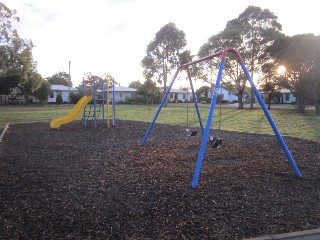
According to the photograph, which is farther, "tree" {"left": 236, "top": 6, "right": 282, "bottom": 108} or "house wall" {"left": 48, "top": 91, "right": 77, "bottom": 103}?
"house wall" {"left": 48, "top": 91, "right": 77, "bottom": 103}

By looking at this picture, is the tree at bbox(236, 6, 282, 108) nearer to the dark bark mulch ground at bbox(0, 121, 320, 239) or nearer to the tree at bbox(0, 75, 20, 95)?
the dark bark mulch ground at bbox(0, 121, 320, 239)

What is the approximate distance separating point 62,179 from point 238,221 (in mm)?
3456

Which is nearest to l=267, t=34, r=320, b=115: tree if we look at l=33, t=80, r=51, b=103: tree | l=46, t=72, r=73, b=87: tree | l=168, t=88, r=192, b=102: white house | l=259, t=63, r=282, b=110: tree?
l=259, t=63, r=282, b=110: tree

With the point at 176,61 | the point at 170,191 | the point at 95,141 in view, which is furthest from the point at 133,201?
the point at 176,61

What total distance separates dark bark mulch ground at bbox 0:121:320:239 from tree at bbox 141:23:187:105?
4693cm

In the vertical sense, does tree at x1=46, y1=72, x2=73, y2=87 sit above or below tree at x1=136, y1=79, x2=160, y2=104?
above

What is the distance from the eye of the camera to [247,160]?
7074mm

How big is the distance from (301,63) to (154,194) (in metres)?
30.5

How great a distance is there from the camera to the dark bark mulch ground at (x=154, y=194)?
3.50 metres

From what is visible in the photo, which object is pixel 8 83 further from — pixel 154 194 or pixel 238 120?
pixel 154 194

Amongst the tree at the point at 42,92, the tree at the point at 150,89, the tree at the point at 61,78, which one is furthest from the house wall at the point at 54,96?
the tree at the point at 61,78

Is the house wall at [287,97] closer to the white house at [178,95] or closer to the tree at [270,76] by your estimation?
the white house at [178,95]

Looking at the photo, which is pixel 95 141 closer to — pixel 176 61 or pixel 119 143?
pixel 119 143

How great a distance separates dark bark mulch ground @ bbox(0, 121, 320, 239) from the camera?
3.50 meters
